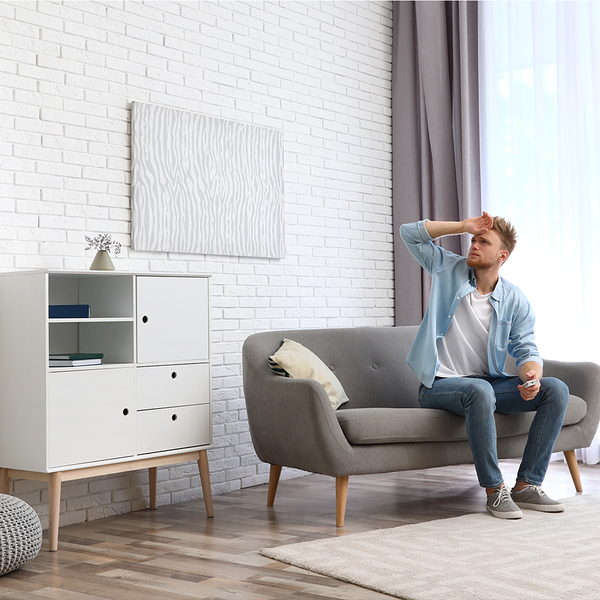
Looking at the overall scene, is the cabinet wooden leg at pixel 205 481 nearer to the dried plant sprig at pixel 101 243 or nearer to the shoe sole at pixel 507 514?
the dried plant sprig at pixel 101 243

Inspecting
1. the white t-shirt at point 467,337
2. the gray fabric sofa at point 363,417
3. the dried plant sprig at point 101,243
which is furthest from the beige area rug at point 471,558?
the dried plant sprig at point 101,243

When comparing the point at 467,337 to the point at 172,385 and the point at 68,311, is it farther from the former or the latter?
the point at 68,311

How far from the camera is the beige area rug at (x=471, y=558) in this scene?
2266 mm

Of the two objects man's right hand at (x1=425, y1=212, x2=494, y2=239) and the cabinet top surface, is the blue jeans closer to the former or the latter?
man's right hand at (x1=425, y1=212, x2=494, y2=239)

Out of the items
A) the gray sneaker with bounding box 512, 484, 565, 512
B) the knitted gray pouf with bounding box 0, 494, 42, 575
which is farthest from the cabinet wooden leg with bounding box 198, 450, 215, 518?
the gray sneaker with bounding box 512, 484, 565, 512

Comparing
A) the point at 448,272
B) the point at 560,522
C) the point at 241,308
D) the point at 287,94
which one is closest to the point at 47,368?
the point at 241,308

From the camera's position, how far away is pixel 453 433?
11.0 feet

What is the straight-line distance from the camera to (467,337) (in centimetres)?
355

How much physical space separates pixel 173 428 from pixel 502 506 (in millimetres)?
1319

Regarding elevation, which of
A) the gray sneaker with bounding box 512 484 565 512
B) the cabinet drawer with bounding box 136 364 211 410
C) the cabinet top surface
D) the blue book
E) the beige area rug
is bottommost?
the beige area rug

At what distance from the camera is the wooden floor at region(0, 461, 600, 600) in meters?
2.38

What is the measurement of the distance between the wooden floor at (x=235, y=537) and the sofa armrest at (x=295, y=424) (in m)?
0.25

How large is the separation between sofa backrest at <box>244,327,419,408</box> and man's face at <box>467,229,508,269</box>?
68 centimetres

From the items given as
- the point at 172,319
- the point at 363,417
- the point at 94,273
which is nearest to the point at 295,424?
the point at 363,417
